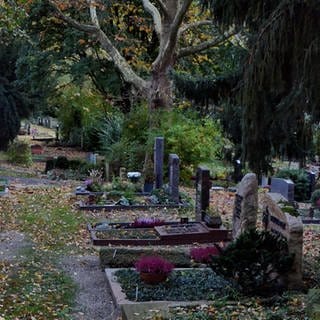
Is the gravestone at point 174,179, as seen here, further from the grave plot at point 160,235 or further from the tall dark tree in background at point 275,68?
the tall dark tree in background at point 275,68

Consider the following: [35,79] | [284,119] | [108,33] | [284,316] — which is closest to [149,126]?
[108,33]

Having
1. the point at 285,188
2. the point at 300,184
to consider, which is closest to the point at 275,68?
the point at 285,188

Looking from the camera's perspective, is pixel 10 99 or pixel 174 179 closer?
pixel 174 179

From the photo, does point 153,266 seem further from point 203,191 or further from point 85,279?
point 203,191

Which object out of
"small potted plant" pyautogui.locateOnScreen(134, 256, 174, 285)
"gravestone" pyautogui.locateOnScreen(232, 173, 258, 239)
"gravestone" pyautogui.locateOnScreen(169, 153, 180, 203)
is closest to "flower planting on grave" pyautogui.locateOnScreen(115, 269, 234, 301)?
"small potted plant" pyautogui.locateOnScreen(134, 256, 174, 285)

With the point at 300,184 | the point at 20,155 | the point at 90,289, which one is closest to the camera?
the point at 90,289

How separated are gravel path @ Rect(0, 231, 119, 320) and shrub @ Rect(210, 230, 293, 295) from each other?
1.56 metres

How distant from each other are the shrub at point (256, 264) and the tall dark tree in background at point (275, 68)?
1651 millimetres

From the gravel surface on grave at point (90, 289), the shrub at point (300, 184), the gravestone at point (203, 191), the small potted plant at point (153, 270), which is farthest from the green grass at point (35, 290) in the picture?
the shrub at point (300, 184)

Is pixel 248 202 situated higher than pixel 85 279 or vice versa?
pixel 248 202

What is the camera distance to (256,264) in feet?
25.5

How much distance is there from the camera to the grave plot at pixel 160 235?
462 inches

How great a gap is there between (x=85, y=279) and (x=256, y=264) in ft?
9.25

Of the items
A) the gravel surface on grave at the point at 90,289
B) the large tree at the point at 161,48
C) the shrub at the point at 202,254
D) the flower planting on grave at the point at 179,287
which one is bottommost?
the gravel surface on grave at the point at 90,289
